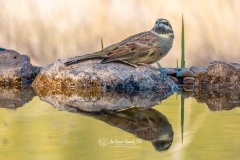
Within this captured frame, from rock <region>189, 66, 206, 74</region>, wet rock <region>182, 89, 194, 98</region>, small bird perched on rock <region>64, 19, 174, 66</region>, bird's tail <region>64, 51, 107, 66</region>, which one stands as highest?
small bird perched on rock <region>64, 19, 174, 66</region>

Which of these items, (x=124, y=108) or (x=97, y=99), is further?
(x=97, y=99)

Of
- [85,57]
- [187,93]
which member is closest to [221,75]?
[187,93]

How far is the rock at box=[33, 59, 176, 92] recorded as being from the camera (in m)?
8.61

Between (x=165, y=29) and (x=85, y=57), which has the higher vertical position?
(x=165, y=29)

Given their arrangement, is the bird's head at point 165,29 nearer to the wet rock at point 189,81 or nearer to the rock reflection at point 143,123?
the wet rock at point 189,81

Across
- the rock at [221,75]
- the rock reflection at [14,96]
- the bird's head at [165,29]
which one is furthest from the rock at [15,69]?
the rock at [221,75]

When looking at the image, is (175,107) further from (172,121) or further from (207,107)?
(172,121)

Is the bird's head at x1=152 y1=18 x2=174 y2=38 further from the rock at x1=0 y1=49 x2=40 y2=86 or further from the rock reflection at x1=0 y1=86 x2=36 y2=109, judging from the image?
the rock at x1=0 y1=49 x2=40 y2=86

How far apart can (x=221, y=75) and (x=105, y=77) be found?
1.44 m

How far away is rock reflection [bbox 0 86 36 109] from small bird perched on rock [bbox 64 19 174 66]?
3.34 feet

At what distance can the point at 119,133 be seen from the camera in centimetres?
506

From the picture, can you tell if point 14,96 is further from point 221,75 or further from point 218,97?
point 221,75

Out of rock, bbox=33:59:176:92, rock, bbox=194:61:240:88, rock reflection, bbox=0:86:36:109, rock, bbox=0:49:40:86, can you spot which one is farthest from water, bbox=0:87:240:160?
rock, bbox=0:49:40:86

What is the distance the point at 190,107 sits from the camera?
6781 mm
